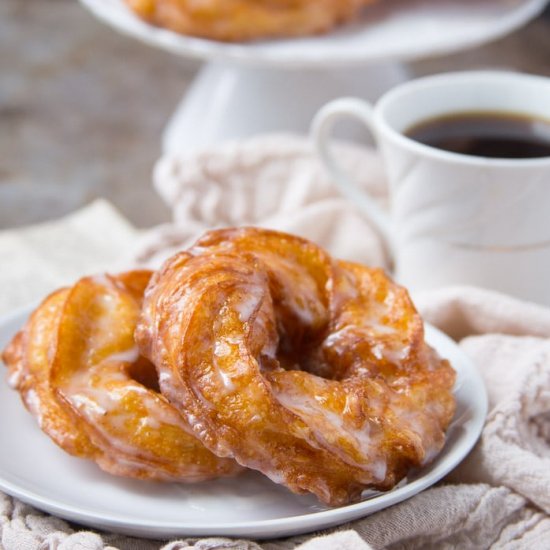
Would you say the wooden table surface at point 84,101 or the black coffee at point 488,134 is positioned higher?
the black coffee at point 488,134


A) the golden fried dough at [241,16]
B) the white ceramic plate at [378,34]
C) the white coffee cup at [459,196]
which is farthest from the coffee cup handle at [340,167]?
the golden fried dough at [241,16]

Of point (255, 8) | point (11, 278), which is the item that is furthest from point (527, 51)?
point (11, 278)

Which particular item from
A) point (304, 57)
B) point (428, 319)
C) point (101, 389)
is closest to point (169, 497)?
point (101, 389)

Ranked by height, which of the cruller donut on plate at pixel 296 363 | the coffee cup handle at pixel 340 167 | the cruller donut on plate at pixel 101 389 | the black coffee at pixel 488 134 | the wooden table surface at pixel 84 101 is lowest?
the wooden table surface at pixel 84 101

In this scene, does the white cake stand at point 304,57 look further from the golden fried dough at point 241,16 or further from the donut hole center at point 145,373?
the donut hole center at point 145,373

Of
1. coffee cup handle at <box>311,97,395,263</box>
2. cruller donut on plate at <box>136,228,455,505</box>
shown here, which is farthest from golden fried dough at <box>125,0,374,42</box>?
cruller donut on plate at <box>136,228,455,505</box>

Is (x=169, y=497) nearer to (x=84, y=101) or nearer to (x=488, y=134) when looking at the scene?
(x=488, y=134)
